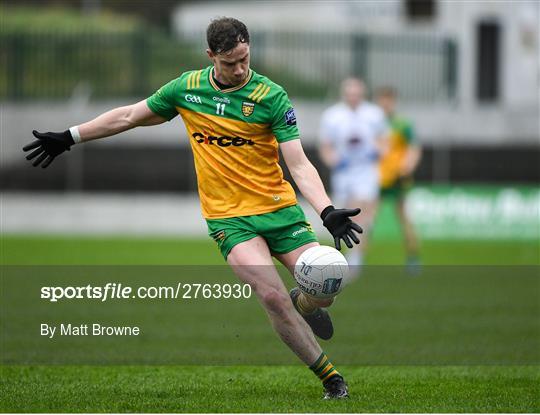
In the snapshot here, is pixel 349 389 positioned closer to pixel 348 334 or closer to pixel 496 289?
pixel 348 334

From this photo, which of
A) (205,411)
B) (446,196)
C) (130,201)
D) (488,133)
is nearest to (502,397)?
(205,411)

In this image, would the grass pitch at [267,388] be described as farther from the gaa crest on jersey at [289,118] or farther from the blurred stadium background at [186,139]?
the blurred stadium background at [186,139]

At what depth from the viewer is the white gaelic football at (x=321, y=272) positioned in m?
6.80

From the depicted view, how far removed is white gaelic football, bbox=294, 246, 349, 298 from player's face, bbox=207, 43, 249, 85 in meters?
1.14

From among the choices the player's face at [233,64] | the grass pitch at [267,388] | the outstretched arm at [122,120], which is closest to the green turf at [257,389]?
the grass pitch at [267,388]

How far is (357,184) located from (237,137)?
814 cm

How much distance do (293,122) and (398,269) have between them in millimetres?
9511

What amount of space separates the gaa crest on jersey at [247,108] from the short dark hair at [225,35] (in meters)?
0.39

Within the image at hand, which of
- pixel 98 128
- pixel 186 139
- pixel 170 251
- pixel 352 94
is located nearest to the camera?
pixel 98 128

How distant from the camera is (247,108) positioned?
7113 millimetres

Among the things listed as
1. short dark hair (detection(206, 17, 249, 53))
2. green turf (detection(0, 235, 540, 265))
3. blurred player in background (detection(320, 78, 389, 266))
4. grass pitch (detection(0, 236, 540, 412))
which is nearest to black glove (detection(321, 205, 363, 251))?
grass pitch (detection(0, 236, 540, 412))

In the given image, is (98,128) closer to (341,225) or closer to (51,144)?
(51,144)

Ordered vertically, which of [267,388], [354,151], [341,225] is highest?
[341,225]

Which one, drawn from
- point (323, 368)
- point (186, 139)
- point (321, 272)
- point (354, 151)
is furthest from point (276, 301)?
point (186, 139)
